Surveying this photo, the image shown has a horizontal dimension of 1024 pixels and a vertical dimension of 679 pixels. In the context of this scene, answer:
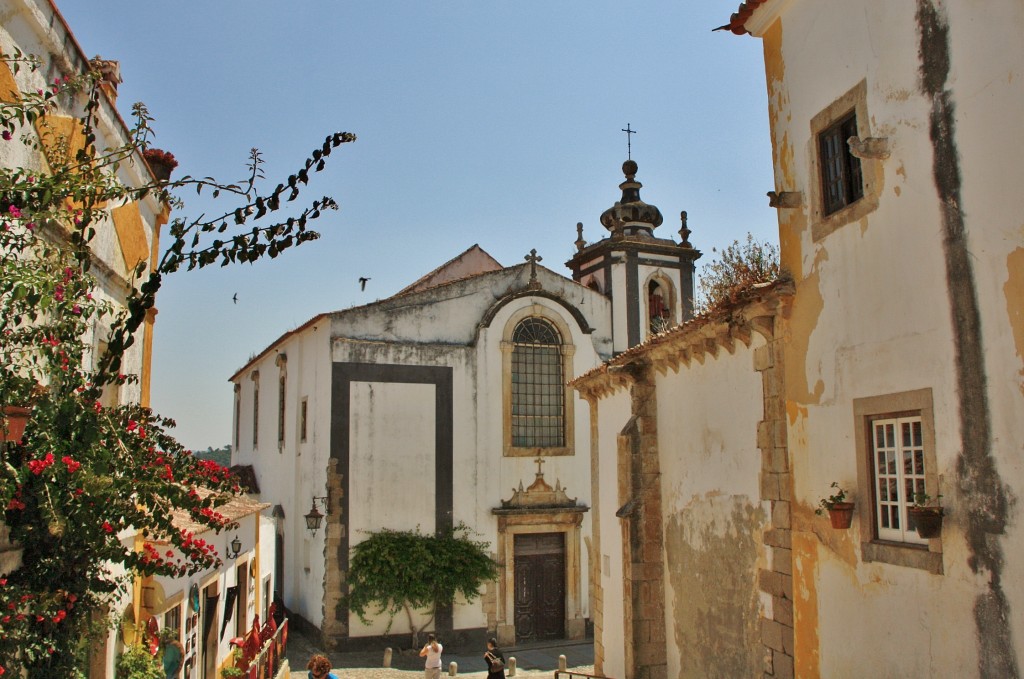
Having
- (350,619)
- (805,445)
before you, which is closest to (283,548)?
(350,619)

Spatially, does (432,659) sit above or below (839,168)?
below

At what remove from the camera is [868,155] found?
7676 mm

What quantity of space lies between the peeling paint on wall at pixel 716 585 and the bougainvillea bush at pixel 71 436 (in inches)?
246

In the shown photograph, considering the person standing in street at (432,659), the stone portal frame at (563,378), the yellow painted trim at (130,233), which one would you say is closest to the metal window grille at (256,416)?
the stone portal frame at (563,378)

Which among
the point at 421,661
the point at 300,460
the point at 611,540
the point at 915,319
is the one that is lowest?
the point at 421,661

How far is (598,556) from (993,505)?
9862 mm

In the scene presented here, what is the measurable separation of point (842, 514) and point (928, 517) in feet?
3.87

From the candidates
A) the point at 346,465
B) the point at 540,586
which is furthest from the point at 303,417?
the point at 540,586

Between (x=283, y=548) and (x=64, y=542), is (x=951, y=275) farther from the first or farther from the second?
(x=283, y=548)

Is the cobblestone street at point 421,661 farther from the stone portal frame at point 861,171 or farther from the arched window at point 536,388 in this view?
the stone portal frame at point 861,171

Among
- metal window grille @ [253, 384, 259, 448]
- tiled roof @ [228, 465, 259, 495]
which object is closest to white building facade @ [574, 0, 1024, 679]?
tiled roof @ [228, 465, 259, 495]

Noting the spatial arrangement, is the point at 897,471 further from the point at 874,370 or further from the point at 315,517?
the point at 315,517

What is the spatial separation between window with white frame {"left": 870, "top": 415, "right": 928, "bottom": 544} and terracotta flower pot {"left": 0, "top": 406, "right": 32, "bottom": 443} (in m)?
6.46

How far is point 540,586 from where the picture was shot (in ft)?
75.1
